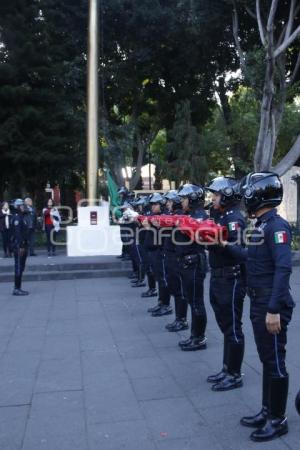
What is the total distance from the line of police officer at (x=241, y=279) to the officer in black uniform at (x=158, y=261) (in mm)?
259

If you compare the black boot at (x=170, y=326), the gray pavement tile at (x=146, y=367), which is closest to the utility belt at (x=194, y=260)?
the gray pavement tile at (x=146, y=367)

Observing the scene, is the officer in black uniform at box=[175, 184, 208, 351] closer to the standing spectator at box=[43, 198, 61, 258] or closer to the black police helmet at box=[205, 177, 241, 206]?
the black police helmet at box=[205, 177, 241, 206]

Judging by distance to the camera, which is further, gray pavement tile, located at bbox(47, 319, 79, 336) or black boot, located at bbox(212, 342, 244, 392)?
gray pavement tile, located at bbox(47, 319, 79, 336)

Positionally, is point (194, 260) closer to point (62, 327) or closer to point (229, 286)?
point (229, 286)

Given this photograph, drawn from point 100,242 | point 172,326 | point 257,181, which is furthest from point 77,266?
point 257,181

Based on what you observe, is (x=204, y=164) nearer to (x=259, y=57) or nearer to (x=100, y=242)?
(x=259, y=57)

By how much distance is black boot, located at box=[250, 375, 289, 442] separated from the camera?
404 centimetres

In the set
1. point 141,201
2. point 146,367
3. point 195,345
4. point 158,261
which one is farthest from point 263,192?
point 141,201

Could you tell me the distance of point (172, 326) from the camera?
7723 mm

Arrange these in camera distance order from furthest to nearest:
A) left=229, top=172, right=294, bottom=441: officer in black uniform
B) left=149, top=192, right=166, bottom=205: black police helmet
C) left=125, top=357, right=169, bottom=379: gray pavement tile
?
left=149, top=192, right=166, bottom=205: black police helmet, left=125, top=357, right=169, bottom=379: gray pavement tile, left=229, top=172, right=294, bottom=441: officer in black uniform

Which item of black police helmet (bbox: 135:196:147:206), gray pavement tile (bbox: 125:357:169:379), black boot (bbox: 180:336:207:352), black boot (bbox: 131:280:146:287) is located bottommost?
gray pavement tile (bbox: 125:357:169:379)

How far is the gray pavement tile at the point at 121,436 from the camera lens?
4.01 metres

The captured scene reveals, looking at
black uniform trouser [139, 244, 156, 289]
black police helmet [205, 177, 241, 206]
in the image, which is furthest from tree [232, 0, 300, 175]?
black police helmet [205, 177, 241, 206]

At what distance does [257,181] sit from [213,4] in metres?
16.6
